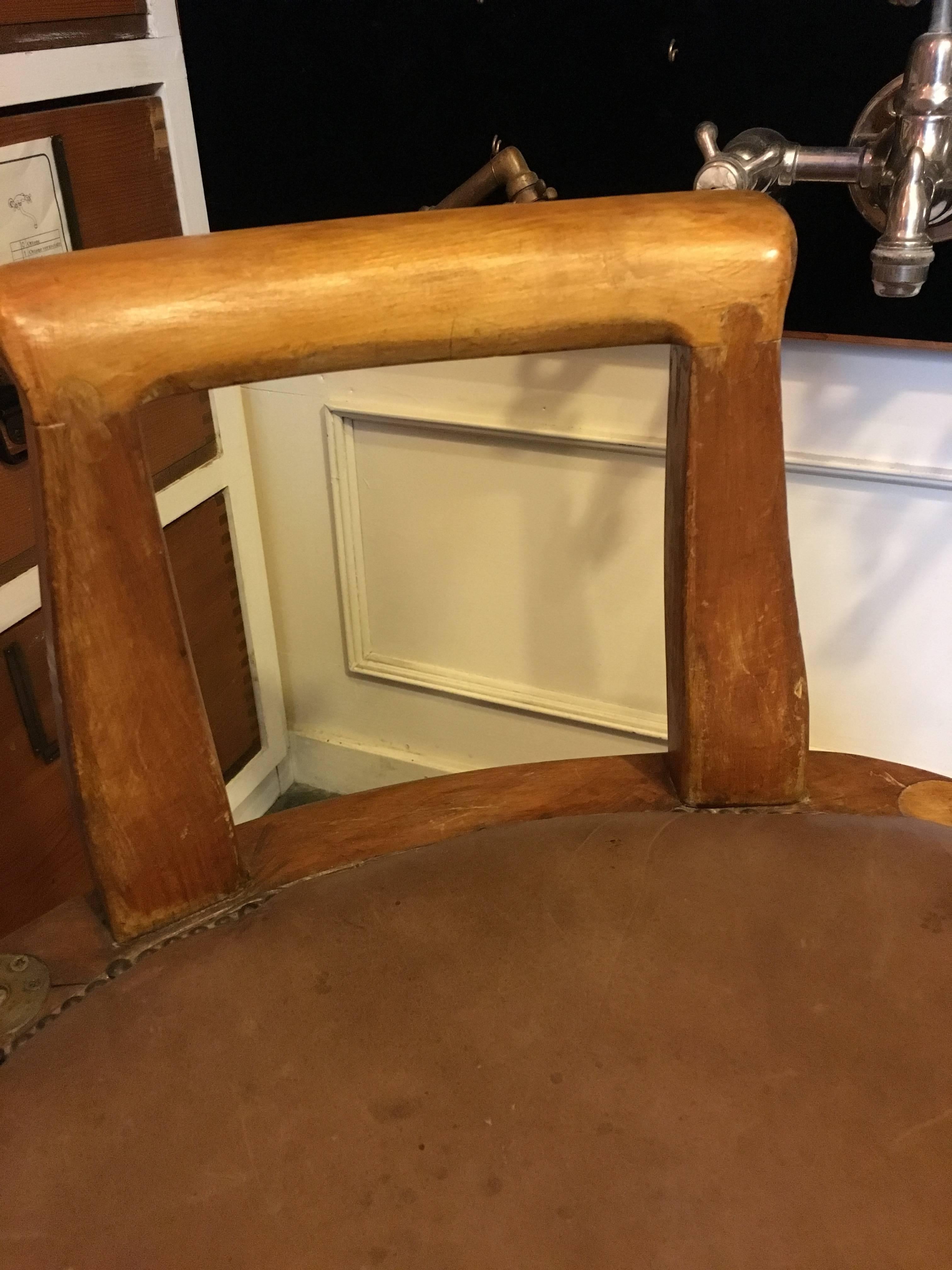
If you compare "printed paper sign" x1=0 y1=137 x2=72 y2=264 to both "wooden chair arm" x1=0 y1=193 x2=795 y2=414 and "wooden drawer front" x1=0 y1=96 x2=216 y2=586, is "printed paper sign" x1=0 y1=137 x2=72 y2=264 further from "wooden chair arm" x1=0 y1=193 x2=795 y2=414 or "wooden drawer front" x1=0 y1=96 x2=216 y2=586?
"wooden chair arm" x1=0 y1=193 x2=795 y2=414

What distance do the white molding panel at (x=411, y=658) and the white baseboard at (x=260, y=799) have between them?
0.78 feet

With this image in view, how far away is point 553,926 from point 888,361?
62cm

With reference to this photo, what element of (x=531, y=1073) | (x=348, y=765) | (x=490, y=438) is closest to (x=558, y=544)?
(x=490, y=438)

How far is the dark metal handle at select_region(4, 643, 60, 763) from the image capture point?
93cm

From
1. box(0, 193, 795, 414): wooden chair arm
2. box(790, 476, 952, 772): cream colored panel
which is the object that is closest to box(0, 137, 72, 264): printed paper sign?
box(0, 193, 795, 414): wooden chair arm

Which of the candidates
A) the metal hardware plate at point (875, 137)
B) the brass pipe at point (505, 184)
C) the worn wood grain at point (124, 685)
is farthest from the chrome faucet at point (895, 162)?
the worn wood grain at point (124, 685)

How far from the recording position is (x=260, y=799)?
1451 millimetres

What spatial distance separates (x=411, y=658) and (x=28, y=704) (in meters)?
0.49

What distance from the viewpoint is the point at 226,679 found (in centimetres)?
130

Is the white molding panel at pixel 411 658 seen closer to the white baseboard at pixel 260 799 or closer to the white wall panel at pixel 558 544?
the white wall panel at pixel 558 544

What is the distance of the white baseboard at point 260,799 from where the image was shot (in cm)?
141

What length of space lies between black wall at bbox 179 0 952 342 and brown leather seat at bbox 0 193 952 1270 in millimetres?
363

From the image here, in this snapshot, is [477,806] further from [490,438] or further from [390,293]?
[490,438]

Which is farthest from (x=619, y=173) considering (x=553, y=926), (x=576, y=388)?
(x=553, y=926)
